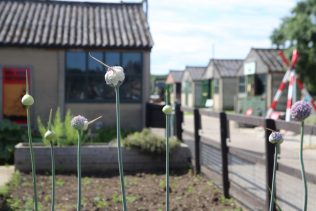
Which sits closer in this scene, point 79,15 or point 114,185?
point 114,185

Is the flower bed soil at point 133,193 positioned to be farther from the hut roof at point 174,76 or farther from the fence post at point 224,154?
the hut roof at point 174,76

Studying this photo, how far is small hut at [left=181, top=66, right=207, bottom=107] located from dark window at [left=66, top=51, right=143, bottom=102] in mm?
29828

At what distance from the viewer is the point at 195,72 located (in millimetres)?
48625

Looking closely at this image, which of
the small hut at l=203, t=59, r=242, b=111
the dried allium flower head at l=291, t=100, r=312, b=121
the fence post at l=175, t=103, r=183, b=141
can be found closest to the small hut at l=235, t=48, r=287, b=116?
the small hut at l=203, t=59, r=242, b=111

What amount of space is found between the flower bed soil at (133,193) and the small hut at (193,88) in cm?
3491

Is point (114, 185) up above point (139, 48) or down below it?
below

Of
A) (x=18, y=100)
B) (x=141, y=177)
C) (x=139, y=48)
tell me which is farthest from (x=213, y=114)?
(x=18, y=100)

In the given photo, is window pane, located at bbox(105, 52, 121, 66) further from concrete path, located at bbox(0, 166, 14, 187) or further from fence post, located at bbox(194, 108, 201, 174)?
fence post, located at bbox(194, 108, 201, 174)

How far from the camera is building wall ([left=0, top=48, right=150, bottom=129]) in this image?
12.6 m

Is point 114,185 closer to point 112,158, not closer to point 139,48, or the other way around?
point 112,158

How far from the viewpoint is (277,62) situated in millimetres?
24328

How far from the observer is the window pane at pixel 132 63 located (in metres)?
12.9

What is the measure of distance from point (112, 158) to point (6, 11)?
23.8 feet

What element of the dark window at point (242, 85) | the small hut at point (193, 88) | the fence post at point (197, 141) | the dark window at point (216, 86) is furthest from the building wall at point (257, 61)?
the small hut at point (193, 88)
